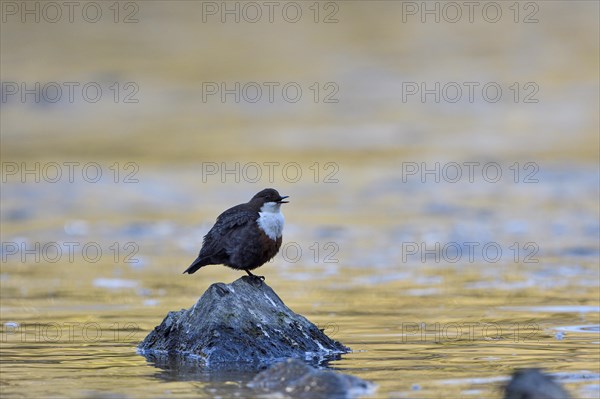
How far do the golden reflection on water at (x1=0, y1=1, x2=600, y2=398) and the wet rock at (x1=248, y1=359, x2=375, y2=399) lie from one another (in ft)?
0.69

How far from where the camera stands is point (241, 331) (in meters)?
9.50

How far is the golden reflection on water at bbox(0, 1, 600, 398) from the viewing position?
9852mm

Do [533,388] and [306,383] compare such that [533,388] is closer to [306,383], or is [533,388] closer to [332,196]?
[306,383]

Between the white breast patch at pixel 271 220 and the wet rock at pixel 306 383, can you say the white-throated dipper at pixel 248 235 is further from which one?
the wet rock at pixel 306 383

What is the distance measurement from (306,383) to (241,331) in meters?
1.50

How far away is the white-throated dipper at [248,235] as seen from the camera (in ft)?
32.2

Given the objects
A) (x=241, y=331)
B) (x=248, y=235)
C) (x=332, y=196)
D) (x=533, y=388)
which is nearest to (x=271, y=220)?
(x=248, y=235)

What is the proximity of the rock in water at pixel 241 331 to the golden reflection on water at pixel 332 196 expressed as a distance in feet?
1.41

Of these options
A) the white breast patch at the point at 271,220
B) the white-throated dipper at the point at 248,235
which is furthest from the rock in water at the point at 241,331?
the white breast patch at the point at 271,220

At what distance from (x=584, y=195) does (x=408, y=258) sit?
622 cm

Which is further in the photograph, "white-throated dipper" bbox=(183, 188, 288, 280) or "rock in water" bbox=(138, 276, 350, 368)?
"white-throated dipper" bbox=(183, 188, 288, 280)

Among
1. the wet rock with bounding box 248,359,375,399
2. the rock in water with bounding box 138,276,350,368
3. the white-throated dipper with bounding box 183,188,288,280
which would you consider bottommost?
the wet rock with bounding box 248,359,375,399

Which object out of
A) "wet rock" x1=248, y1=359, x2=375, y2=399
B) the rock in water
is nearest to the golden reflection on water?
"wet rock" x1=248, y1=359, x2=375, y2=399

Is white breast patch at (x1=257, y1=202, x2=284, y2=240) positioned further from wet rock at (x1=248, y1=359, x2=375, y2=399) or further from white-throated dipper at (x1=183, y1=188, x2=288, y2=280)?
wet rock at (x1=248, y1=359, x2=375, y2=399)
